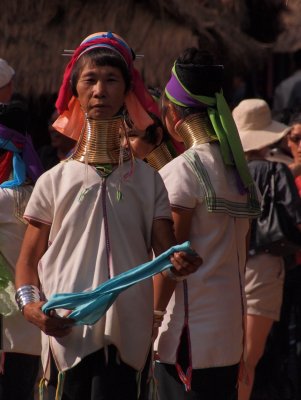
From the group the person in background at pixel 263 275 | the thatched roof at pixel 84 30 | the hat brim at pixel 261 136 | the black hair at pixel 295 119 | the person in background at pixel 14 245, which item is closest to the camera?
the person in background at pixel 14 245

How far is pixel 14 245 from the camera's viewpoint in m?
5.73

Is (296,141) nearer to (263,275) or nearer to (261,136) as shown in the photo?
(261,136)

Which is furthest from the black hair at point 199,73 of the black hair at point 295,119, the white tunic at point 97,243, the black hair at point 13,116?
the black hair at point 295,119

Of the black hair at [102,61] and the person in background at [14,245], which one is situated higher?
the black hair at [102,61]

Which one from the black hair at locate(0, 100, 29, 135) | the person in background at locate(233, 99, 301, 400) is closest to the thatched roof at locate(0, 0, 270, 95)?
the person in background at locate(233, 99, 301, 400)

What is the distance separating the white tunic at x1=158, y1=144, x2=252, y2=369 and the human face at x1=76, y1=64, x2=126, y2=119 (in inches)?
21.9

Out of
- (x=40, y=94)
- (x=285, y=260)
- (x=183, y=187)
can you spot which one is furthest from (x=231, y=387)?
(x=40, y=94)

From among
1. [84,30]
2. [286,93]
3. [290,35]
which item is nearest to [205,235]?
[84,30]

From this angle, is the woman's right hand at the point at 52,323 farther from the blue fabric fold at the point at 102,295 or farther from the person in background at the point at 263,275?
the person in background at the point at 263,275

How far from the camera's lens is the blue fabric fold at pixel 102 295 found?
→ 4.27 meters

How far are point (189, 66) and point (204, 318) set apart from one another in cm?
106

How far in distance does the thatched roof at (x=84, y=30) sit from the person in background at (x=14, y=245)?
3779 mm

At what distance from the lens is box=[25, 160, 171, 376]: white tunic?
14.5 ft

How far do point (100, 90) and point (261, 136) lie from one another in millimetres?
3647
